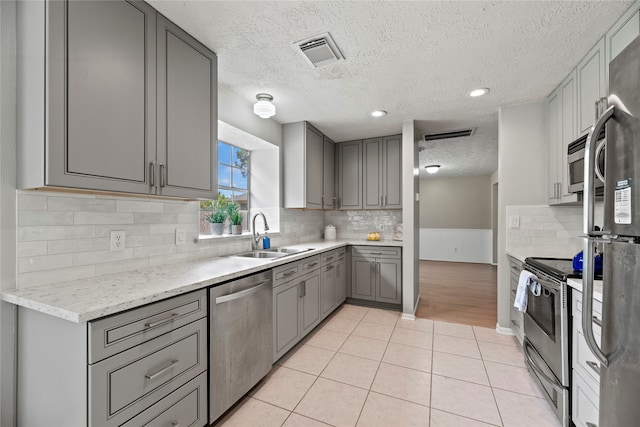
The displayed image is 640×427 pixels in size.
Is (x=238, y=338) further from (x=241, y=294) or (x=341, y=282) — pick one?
(x=341, y=282)

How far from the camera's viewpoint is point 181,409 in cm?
137

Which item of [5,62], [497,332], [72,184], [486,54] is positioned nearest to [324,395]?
[72,184]

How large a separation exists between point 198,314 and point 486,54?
2535mm

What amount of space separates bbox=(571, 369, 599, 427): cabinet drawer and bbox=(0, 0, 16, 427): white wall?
273cm

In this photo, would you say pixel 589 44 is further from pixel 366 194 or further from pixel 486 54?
pixel 366 194

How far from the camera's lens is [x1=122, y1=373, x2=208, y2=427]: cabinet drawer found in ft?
3.97

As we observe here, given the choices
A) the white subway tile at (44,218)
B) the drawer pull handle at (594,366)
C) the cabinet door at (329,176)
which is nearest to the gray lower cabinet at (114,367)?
the white subway tile at (44,218)

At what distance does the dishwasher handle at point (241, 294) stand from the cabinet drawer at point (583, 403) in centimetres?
189

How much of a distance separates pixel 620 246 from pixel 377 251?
2859mm

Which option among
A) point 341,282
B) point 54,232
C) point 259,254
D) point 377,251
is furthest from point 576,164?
point 54,232

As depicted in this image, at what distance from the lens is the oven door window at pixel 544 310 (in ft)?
5.59

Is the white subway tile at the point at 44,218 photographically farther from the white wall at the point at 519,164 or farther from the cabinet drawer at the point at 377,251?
the white wall at the point at 519,164

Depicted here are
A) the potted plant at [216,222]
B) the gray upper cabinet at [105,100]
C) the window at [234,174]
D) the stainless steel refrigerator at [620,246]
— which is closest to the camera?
the stainless steel refrigerator at [620,246]

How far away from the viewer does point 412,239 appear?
3.40m
